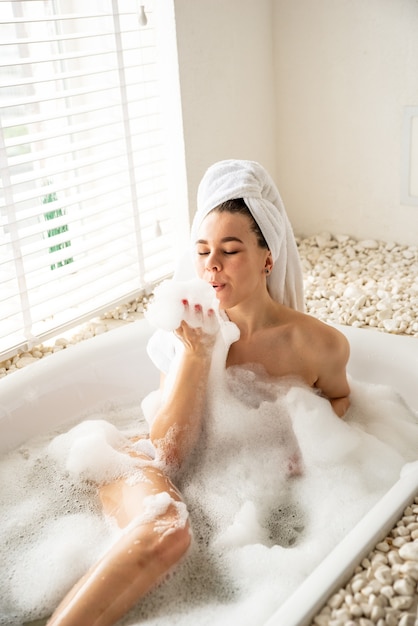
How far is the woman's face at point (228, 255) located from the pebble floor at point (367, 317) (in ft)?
2.14

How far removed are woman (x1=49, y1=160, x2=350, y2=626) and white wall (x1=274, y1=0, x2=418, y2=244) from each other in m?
1.47

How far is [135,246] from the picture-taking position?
10.1ft

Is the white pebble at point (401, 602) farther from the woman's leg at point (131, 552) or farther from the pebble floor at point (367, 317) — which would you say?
the woman's leg at point (131, 552)

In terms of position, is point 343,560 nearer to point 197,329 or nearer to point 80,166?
point 197,329

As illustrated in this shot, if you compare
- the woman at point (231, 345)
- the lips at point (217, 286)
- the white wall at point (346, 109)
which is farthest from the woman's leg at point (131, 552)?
the white wall at point (346, 109)

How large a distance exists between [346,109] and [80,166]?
125 cm

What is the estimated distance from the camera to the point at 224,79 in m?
3.16

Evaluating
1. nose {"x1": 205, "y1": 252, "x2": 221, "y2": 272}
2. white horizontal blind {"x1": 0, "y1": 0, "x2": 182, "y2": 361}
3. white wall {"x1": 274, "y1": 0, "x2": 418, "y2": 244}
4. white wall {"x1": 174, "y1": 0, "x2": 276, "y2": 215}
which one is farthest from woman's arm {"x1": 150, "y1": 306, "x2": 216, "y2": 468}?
white wall {"x1": 274, "y1": 0, "x2": 418, "y2": 244}

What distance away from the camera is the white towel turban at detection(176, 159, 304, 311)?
72.6 inches

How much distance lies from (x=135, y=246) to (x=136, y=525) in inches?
62.4

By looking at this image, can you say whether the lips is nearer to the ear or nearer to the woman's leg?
the ear

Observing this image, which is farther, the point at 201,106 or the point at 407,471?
the point at 201,106

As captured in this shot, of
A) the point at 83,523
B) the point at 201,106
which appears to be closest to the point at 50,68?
the point at 201,106

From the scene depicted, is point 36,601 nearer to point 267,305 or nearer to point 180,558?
point 180,558
